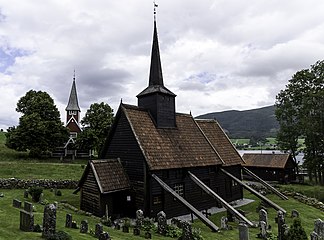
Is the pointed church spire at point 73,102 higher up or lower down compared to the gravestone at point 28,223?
higher up

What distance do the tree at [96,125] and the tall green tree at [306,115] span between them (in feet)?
94.0

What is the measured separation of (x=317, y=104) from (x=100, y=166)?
3272 centimetres

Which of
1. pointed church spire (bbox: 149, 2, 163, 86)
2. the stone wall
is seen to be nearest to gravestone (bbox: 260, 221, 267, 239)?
pointed church spire (bbox: 149, 2, 163, 86)

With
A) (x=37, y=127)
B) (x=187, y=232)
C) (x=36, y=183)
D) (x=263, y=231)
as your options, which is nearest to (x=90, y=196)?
(x=187, y=232)

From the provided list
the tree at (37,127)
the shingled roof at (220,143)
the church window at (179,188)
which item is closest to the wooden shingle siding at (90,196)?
the church window at (179,188)

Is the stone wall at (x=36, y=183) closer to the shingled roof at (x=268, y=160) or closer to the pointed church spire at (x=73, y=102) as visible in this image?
the shingled roof at (x=268, y=160)

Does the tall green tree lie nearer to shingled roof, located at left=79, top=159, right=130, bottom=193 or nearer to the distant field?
shingled roof, located at left=79, top=159, right=130, bottom=193

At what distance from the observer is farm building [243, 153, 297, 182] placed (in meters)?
44.9

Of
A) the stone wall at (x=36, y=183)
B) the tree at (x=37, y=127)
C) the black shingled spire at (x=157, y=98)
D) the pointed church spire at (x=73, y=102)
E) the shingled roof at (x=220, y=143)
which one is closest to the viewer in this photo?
the black shingled spire at (x=157, y=98)

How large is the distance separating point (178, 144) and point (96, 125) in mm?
26639

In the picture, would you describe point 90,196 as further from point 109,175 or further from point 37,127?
point 37,127

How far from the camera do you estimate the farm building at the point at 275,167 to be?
A: 4488cm

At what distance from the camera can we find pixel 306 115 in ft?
133

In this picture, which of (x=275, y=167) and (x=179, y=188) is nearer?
(x=179, y=188)
